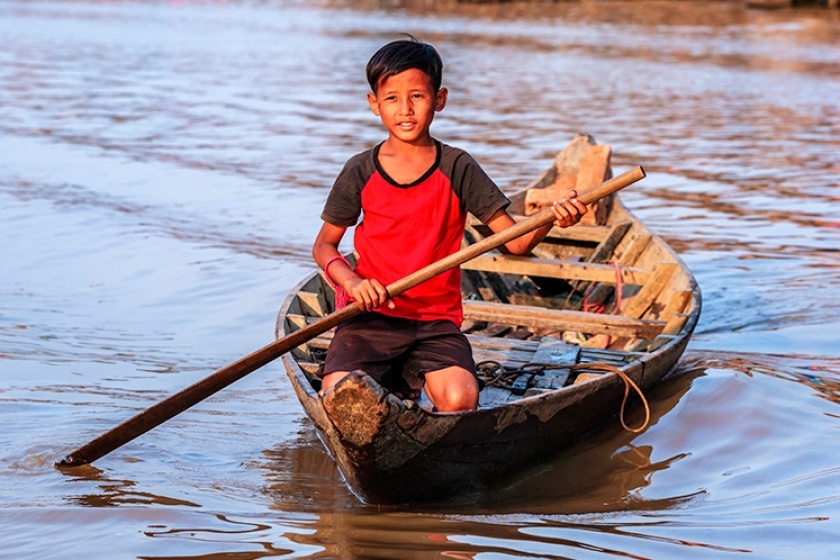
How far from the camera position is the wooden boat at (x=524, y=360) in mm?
3701

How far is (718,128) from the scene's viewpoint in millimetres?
14281

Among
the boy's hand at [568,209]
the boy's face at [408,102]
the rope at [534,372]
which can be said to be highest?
the boy's face at [408,102]

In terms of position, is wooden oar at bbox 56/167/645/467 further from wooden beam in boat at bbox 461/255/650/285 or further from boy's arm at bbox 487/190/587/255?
wooden beam in boat at bbox 461/255/650/285

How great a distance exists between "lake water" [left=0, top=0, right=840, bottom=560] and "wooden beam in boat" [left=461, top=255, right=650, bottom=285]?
545mm

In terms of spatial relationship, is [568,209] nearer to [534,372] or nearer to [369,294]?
[369,294]

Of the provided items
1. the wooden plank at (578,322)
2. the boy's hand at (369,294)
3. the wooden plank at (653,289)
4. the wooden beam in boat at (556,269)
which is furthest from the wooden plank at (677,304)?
the boy's hand at (369,294)

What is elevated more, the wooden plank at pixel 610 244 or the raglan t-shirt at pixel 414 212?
the raglan t-shirt at pixel 414 212

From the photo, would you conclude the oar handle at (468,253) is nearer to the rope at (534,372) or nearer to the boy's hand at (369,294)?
the boy's hand at (369,294)

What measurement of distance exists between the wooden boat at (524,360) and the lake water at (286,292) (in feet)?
0.64

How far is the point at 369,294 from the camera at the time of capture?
3.80m

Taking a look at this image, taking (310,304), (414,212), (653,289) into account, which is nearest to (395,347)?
(414,212)

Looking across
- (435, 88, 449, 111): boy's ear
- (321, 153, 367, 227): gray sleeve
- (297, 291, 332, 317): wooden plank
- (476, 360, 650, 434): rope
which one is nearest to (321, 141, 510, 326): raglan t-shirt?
(321, 153, 367, 227): gray sleeve

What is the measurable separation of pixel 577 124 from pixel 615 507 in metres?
10.9

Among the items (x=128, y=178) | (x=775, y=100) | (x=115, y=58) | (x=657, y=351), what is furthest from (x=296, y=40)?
(x=657, y=351)
